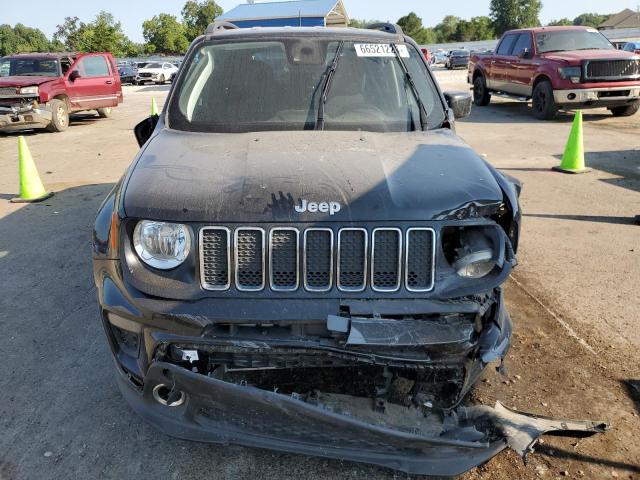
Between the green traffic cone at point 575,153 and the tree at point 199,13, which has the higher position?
the tree at point 199,13

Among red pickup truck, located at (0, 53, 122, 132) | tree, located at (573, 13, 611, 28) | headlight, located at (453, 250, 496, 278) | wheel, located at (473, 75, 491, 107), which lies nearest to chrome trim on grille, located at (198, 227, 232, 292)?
headlight, located at (453, 250, 496, 278)

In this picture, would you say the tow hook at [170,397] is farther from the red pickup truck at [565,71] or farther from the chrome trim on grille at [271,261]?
the red pickup truck at [565,71]

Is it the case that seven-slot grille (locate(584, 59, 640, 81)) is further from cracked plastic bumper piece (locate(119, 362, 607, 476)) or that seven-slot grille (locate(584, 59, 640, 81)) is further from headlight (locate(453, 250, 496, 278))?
cracked plastic bumper piece (locate(119, 362, 607, 476))

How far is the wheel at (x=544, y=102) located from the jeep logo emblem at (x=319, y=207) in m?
12.8

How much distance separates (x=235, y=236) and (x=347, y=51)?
2.12 m

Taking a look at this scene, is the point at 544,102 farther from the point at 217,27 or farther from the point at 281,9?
the point at 217,27

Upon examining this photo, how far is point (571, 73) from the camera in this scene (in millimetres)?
12953

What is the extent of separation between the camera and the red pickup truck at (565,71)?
12.9 m

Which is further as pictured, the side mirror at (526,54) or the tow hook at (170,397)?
the side mirror at (526,54)

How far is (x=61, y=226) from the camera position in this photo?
6367mm

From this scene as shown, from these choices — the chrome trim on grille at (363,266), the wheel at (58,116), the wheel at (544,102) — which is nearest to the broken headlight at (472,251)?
the chrome trim on grille at (363,266)

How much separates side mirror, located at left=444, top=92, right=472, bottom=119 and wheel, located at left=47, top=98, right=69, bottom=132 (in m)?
12.6

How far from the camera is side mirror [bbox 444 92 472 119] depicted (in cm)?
424

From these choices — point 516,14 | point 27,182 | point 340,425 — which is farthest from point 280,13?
point 516,14
